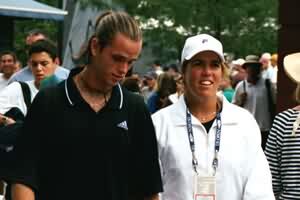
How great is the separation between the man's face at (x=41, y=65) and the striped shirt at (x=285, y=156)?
2.03 m

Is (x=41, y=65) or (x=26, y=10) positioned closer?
(x=41, y=65)

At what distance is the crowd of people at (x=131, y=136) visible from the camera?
13.8 feet

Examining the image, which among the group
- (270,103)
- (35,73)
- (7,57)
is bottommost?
(270,103)

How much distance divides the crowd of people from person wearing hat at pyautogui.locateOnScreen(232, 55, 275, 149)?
6.43 meters

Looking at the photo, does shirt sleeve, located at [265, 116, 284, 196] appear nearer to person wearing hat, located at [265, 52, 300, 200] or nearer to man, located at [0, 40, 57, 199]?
person wearing hat, located at [265, 52, 300, 200]

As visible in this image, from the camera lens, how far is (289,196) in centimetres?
589

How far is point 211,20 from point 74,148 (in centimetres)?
1141

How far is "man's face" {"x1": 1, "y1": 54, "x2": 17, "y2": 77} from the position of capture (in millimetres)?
12969

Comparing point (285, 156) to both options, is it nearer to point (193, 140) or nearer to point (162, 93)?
point (193, 140)

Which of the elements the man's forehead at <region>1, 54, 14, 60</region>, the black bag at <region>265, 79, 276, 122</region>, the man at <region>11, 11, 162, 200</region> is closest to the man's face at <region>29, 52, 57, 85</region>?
the man at <region>11, 11, 162, 200</region>

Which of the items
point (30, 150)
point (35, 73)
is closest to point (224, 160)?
point (30, 150)

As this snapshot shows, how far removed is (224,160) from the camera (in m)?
5.18

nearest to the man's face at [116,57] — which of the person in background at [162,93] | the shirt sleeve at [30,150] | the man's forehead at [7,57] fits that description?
the shirt sleeve at [30,150]

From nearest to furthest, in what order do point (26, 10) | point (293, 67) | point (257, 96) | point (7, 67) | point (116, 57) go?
point (116, 57)
point (293, 67)
point (7, 67)
point (257, 96)
point (26, 10)
